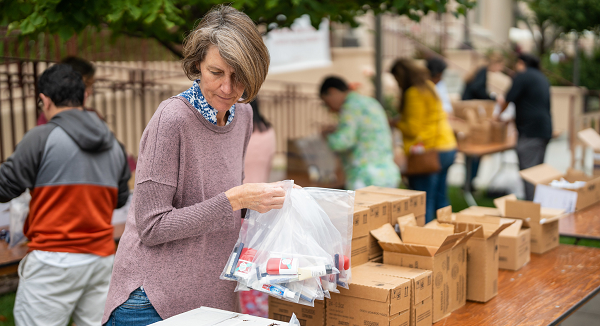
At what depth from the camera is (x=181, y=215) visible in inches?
70.6

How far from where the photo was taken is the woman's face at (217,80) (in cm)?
181

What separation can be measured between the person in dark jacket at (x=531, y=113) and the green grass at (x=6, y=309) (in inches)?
208

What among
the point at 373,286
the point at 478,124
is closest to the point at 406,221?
the point at 373,286

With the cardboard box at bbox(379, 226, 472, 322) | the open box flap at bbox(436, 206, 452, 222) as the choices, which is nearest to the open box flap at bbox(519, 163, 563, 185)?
the open box flap at bbox(436, 206, 452, 222)

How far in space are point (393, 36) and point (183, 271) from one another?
1530cm

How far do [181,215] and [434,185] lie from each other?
416cm

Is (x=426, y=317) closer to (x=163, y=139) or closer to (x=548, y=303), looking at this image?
(x=548, y=303)

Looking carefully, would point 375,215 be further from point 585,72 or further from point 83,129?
point 585,72

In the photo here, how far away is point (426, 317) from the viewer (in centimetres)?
229

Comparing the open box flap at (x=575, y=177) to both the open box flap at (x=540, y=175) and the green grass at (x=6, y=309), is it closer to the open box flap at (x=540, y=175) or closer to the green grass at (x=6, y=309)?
the open box flap at (x=540, y=175)

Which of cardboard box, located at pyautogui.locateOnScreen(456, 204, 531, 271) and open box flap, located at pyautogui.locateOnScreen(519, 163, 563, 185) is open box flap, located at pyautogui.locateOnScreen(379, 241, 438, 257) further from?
open box flap, located at pyautogui.locateOnScreen(519, 163, 563, 185)

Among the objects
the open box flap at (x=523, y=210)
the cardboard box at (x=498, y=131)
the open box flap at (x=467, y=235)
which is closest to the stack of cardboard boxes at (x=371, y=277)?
the open box flap at (x=467, y=235)

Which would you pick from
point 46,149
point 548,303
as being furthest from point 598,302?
point 46,149

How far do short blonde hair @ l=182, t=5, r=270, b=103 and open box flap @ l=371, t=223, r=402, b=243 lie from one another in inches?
36.5
